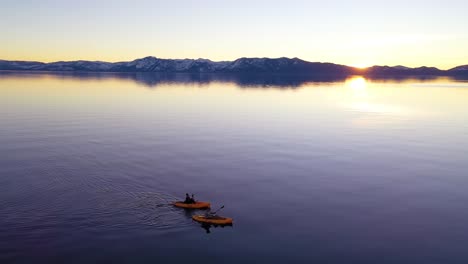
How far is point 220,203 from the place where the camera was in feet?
117

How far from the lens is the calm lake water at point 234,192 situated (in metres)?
27.1

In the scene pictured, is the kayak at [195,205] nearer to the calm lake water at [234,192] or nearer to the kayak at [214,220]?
the calm lake water at [234,192]

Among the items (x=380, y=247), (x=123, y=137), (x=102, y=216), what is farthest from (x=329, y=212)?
(x=123, y=137)

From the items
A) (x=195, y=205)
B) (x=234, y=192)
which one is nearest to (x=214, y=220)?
(x=195, y=205)

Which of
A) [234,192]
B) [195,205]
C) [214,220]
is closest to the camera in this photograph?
[214,220]

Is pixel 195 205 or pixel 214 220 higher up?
pixel 195 205

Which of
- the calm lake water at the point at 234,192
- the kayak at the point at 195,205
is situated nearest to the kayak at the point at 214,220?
the calm lake water at the point at 234,192

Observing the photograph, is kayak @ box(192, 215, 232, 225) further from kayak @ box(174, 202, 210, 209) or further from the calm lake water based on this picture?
kayak @ box(174, 202, 210, 209)

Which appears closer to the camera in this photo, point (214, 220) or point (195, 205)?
point (214, 220)

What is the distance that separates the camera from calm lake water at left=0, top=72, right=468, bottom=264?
27062mm

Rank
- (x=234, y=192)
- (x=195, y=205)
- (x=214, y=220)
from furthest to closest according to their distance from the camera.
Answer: (x=234, y=192)
(x=195, y=205)
(x=214, y=220)

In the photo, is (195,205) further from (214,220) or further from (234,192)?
(234,192)

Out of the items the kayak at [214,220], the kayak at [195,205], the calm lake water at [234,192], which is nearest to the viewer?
the calm lake water at [234,192]

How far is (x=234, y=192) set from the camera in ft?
126
